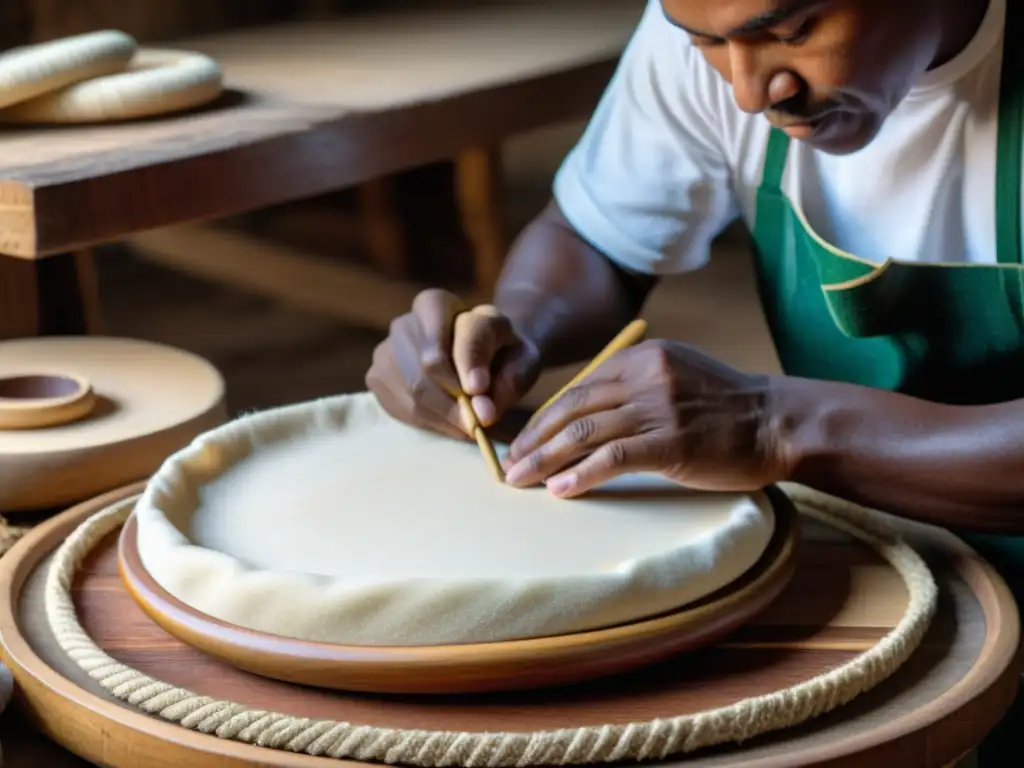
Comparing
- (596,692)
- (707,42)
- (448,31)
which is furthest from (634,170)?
(448,31)

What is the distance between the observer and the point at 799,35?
3.75 ft

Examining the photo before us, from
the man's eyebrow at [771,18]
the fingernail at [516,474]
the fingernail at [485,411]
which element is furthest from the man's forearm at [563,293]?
the man's eyebrow at [771,18]

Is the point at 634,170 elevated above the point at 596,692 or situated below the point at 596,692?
above

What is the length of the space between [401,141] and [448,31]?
738mm

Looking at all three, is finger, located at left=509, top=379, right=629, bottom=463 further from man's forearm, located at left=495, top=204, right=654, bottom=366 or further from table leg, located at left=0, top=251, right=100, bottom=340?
table leg, located at left=0, top=251, right=100, bottom=340

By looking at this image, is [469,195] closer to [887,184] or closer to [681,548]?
[887,184]

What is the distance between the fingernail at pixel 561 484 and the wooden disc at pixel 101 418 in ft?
1.41

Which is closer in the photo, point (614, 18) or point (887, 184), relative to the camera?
point (887, 184)

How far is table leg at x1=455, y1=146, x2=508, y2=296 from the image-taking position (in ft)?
10.8

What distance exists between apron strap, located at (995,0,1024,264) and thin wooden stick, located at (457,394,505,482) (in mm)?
528

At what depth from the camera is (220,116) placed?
6.16ft

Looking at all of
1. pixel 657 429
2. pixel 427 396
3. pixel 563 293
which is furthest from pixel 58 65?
pixel 657 429

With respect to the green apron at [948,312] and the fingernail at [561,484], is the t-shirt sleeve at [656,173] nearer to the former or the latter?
the green apron at [948,312]

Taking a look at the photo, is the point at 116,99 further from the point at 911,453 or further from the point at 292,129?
the point at 911,453
